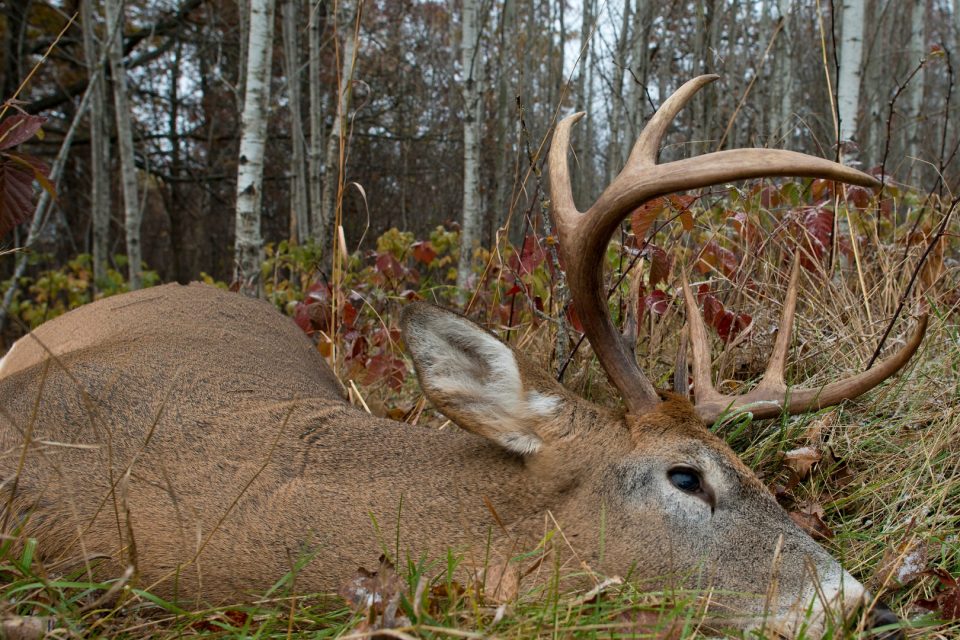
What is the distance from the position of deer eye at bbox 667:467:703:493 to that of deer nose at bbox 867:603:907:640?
0.48 m

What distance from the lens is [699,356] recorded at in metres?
2.83

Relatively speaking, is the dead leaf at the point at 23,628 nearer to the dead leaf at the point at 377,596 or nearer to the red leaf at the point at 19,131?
the dead leaf at the point at 377,596

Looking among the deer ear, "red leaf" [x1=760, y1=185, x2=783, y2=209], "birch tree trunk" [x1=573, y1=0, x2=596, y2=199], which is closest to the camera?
the deer ear

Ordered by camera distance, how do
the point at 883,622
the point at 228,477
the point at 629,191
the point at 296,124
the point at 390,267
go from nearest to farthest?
1. the point at 883,622
2. the point at 629,191
3. the point at 228,477
4. the point at 390,267
5. the point at 296,124

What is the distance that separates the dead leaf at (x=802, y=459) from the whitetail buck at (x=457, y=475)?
16.1 inches

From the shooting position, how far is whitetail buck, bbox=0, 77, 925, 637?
2090 mm

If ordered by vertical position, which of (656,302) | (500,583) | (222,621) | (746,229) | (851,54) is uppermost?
(851,54)

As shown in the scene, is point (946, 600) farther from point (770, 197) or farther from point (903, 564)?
point (770, 197)

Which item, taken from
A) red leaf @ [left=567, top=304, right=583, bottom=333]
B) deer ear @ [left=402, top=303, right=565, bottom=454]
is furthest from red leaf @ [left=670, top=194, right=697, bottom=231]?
deer ear @ [left=402, top=303, right=565, bottom=454]

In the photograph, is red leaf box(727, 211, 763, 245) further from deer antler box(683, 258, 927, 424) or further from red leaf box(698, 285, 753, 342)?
deer antler box(683, 258, 927, 424)

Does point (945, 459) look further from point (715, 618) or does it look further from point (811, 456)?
point (715, 618)

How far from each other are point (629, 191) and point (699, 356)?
85 cm

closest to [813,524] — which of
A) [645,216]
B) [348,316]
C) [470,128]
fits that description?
[645,216]

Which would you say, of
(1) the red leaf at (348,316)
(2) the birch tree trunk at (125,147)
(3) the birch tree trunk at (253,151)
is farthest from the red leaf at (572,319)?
(2) the birch tree trunk at (125,147)
